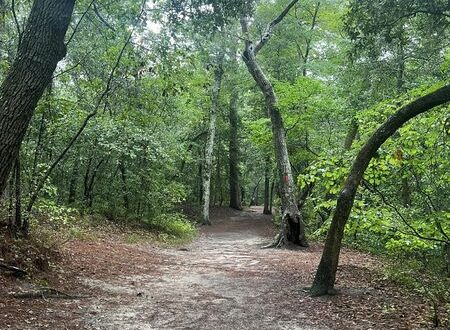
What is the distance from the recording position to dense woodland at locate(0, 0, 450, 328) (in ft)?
22.8

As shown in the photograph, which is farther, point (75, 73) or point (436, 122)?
point (75, 73)

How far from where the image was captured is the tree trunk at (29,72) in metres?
4.49

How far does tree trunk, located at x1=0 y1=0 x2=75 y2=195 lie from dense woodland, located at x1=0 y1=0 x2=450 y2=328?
2cm

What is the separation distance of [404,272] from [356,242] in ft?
23.2

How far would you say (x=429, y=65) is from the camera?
11695 mm

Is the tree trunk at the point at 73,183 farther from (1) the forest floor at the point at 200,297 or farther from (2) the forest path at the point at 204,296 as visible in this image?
(2) the forest path at the point at 204,296

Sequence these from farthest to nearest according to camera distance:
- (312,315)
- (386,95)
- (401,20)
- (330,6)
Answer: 1. (330,6)
2. (386,95)
3. (401,20)
4. (312,315)

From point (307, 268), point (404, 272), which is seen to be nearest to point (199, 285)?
point (307, 268)

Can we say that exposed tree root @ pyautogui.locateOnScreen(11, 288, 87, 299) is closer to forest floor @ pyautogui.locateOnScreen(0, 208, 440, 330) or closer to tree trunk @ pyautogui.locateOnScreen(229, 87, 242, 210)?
forest floor @ pyautogui.locateOnScreen(0, 208, 440, 330)

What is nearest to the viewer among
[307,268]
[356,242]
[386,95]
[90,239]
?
[307,268]

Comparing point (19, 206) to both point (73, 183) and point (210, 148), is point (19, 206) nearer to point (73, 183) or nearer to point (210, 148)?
point (73, 183)

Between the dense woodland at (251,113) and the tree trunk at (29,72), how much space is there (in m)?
0.02

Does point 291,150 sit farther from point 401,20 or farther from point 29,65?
point 29,65

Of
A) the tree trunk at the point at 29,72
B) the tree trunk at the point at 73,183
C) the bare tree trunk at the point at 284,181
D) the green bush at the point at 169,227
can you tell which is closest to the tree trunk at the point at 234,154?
the bare tree trunk at the point at 284,181
